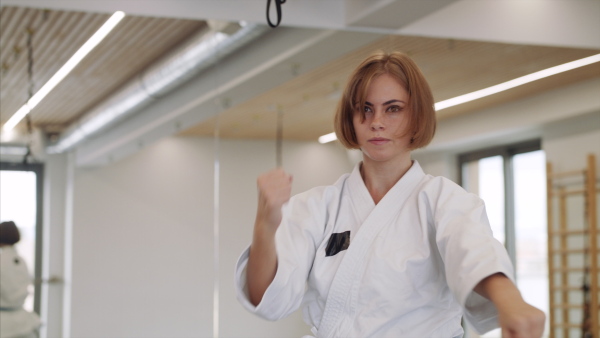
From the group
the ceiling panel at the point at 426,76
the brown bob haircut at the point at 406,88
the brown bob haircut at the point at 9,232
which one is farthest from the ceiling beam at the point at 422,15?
the brown bob haircut at the point at 406,88

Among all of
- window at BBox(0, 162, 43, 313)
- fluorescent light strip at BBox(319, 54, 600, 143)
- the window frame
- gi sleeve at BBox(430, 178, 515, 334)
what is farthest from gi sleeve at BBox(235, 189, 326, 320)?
the window frame

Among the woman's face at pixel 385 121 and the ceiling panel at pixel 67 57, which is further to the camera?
the ceiling panel at pixel 67 57

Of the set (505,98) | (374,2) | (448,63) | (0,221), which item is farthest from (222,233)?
(505,98)

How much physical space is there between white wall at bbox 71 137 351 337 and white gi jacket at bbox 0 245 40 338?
0.22m

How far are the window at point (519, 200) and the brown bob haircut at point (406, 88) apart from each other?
3.43m

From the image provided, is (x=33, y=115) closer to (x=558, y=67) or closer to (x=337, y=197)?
(x=337, y=197)

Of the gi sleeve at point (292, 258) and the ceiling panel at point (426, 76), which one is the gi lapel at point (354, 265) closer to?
the gi sleeve at point (292, 258)

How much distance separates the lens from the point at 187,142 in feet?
12.6

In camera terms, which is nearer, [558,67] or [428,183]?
[428,183]

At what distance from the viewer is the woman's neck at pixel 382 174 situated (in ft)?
4.58

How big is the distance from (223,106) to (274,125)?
0.98 feet

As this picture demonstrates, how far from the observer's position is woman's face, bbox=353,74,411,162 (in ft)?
4.38

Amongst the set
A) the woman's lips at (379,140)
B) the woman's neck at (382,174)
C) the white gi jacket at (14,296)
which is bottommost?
the white gi jacket at (14,296)

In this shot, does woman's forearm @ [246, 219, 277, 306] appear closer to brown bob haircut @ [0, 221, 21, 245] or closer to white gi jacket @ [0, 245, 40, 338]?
white gi jacket @ [0, 245, 40, 338]
